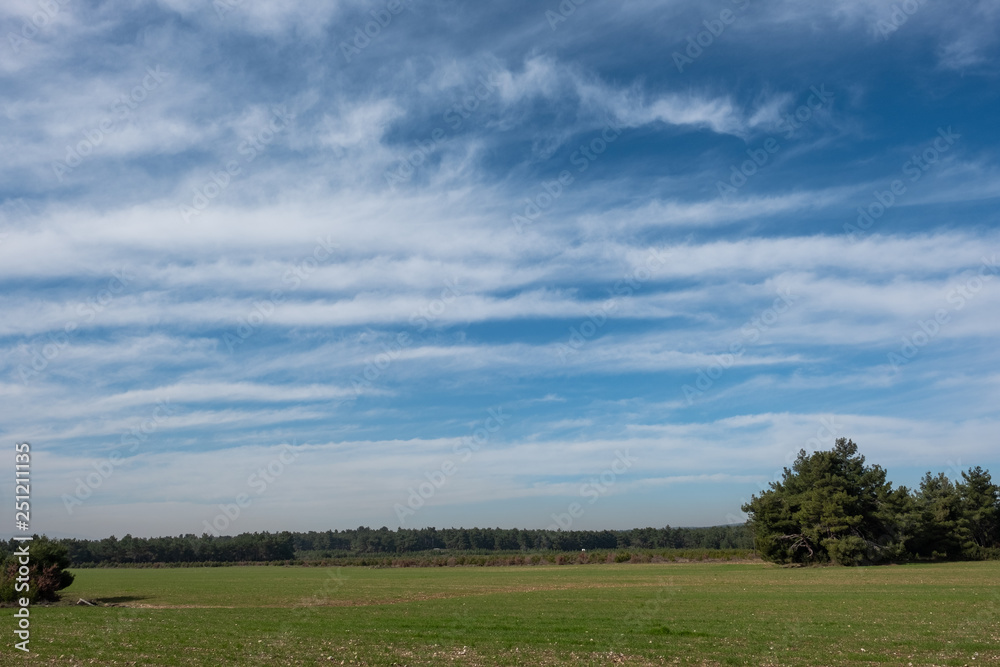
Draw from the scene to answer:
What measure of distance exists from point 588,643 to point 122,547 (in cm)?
20136

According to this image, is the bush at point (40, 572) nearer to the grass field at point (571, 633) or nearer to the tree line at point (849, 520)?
the grass field at point (571, 633)

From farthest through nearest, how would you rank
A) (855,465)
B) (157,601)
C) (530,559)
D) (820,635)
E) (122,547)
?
(122,547) < (530,559) < (855,465) < (157,601) < (820,635)

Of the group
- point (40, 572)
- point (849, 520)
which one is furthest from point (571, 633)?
point (849, 520)

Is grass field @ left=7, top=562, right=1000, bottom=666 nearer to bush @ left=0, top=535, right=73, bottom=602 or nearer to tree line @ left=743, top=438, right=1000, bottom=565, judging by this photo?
bush @ left=0, top=535, right=73, bottom=602

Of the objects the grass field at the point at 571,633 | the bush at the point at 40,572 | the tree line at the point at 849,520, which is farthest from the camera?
the tree line at the point at 849,520

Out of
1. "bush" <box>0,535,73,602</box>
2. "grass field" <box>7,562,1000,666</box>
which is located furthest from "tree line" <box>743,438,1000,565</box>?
"bush" <box>0,535,73,602</box>

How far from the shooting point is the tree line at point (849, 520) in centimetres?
7481

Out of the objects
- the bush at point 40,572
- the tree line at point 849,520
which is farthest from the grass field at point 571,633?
the tree line at point 849,520

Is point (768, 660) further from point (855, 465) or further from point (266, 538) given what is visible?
point (266, 538)

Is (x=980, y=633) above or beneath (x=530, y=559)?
above

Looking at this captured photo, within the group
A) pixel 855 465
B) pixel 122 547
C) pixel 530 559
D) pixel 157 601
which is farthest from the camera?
pixel 122 547

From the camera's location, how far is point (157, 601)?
50250 millimetres

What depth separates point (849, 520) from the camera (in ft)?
244

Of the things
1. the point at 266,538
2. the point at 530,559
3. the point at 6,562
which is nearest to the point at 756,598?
the point at 6,562
